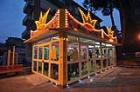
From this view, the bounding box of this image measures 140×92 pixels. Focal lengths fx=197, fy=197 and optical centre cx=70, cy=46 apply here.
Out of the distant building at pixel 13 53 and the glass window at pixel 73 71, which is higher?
the distant building at pixel 13 53

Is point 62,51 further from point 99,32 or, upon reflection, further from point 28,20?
point 28,20

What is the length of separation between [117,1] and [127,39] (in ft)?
20.2

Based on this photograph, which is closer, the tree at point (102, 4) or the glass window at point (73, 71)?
the glass window at point (73, 71)

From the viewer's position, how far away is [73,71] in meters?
11.5

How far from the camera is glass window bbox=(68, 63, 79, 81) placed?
36.7 ft

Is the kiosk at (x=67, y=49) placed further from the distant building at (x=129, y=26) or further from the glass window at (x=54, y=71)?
the distant building at (x=129, y=26)

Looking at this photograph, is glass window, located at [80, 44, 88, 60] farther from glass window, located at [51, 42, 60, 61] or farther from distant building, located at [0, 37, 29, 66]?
distant building, located at [0, 37, 29, 66]

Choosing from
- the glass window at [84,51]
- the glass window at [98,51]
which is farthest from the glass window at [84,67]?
the glass window at [98,51]

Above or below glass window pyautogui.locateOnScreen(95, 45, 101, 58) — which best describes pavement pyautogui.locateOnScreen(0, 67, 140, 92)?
below

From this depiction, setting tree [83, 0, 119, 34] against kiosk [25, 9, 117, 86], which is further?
tree [83, 0, 119, 34]

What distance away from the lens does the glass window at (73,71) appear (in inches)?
441

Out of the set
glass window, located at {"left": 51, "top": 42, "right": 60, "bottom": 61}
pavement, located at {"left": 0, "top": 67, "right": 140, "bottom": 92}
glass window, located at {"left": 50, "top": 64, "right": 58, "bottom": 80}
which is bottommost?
pavement, located at {"left": 0, "top": 67, "right": 140, "bottom": 92}

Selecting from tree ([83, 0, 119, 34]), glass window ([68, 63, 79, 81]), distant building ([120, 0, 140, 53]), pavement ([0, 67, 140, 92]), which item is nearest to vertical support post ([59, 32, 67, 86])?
pavement ([0, 67, 140, 92])

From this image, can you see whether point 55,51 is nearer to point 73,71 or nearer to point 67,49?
point 67,49
